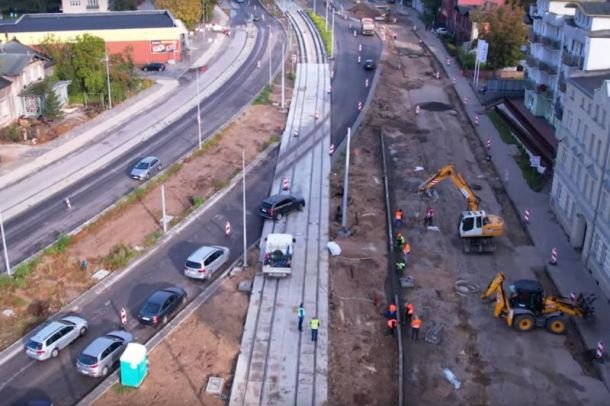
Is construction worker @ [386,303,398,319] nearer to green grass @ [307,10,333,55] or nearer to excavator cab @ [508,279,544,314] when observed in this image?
excavator cab @ [508,279,544,314]

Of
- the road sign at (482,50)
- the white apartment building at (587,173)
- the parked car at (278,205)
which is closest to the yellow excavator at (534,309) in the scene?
the white apartment building at (587,173)

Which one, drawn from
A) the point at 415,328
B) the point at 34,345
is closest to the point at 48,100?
the point at 34,345

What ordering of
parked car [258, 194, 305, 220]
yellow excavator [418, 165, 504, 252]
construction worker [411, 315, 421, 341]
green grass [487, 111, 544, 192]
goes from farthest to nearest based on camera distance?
green grass [487, 111, 544, 192], parked car [258, 194, 305, 220], yellow excavator [418, 165, 504, 252], construction worker [411, 315, 421, 341]

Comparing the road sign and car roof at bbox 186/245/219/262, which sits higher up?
the road sign

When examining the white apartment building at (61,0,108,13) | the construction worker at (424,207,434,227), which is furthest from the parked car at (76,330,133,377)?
the white apartment building at (61,0,108,13)

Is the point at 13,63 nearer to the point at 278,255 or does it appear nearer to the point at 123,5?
the point at 278,255

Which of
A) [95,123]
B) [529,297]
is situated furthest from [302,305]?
[95,123]

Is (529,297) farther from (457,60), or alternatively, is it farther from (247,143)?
(457,60)
